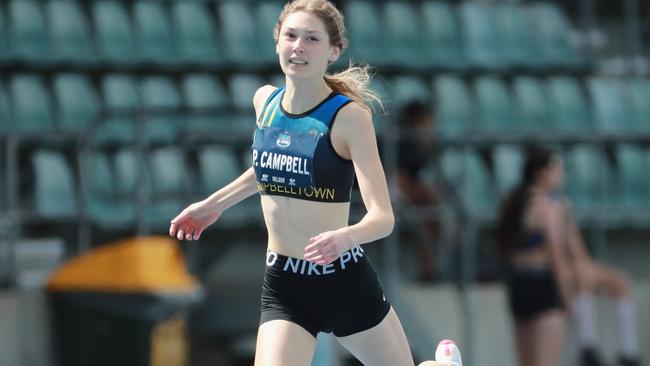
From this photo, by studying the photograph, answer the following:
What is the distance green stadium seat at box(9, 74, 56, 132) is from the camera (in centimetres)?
1148

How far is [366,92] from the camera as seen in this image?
5.28m

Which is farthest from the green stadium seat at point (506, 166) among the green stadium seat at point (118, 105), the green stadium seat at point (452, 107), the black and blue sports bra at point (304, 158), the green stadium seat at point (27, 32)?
the black and blue sports bra at point (304, 158)

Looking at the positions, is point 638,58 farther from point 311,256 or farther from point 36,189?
point 311,256

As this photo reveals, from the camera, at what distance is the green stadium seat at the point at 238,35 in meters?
12.7

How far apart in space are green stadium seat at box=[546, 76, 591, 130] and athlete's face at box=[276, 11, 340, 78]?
8679 mm

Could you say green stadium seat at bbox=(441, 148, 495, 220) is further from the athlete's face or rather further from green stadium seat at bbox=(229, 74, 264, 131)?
the athlete's face

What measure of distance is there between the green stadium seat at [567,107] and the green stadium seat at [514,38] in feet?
1.27

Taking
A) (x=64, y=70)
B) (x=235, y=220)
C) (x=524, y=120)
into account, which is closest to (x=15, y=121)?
(x=64, y=70)

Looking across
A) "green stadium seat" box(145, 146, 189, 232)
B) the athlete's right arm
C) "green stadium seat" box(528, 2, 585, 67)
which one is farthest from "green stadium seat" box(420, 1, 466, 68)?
the athlete's right arm

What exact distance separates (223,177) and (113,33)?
76.3 inches

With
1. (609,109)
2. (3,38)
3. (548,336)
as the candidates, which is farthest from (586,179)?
(3,38)

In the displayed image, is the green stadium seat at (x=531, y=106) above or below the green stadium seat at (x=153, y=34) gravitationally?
below

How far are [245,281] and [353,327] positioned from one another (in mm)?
6185

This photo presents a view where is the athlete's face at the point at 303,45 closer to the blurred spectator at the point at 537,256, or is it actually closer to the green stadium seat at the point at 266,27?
the blurred spectator at the point at 537,256
